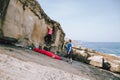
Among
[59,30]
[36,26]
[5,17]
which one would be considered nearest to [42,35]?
[36,26]

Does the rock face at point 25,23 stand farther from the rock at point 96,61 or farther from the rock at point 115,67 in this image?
the rock at point 115,67

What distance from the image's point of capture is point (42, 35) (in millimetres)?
18750

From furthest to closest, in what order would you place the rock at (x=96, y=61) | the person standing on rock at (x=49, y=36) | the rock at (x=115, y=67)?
1. the rock at (x=96, y=61)
2. the rock at (x=115, y=67)
3. the person standing on rock at (x=49, y=36)

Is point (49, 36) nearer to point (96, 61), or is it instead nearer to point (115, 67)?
point (96, 61)

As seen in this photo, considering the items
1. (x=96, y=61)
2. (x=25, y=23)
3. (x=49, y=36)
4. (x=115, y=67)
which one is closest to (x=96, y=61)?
(x=96, y=61)

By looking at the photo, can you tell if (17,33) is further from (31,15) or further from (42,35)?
(42,35)

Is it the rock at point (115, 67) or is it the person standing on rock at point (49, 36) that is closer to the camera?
the person standing on rock at point (49, 36)

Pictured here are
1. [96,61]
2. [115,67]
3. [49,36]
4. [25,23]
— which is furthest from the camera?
[96,61]

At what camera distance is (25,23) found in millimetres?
14945

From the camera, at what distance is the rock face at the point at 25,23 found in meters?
12.3

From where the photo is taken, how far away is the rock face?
12.3m

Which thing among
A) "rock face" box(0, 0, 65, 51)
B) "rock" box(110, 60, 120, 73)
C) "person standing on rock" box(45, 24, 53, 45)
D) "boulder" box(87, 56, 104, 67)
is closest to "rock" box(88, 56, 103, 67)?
"boulder" box(87, 56, 104, 67)

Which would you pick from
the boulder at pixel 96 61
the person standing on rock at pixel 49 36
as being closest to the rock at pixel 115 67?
the boulder at pixel 96 61

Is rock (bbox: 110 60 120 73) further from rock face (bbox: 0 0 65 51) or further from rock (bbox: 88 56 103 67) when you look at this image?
rock face (bbox: 0 0 65 51)
